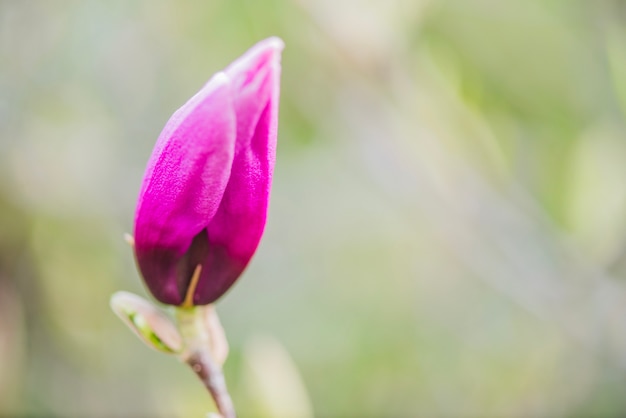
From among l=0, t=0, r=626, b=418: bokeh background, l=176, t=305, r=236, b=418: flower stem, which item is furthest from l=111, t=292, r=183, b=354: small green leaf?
l=0, t=0, r=626, b=418: bokeh background

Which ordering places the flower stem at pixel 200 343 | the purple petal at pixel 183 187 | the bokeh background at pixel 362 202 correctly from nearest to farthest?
the purple petal at pixel 183 187 → the flower stem at pixel 200 343 → the bokeh background at pixel 362 202

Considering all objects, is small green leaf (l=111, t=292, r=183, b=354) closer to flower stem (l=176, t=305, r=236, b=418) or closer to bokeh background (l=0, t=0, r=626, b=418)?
→ flower stem (l=176, t=305, r=236, b=418)

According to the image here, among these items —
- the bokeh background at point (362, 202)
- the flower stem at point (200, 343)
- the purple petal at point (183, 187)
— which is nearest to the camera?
the purple petal at point (183, 187)

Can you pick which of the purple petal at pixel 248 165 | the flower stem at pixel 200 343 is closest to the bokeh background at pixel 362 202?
the flower stem at pixel 200 343

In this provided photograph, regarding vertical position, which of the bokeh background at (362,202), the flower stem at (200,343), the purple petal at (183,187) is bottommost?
the flower stem at (200,343)

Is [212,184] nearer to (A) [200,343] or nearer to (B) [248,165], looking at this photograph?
(B) [248,165]

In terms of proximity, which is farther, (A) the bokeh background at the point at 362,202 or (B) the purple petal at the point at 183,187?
(A) the bokeh background at the point at 362,202

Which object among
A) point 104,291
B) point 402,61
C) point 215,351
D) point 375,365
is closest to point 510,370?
point 375,365

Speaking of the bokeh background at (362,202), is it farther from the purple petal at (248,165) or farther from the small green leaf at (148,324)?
the purple petal at (248,165)
